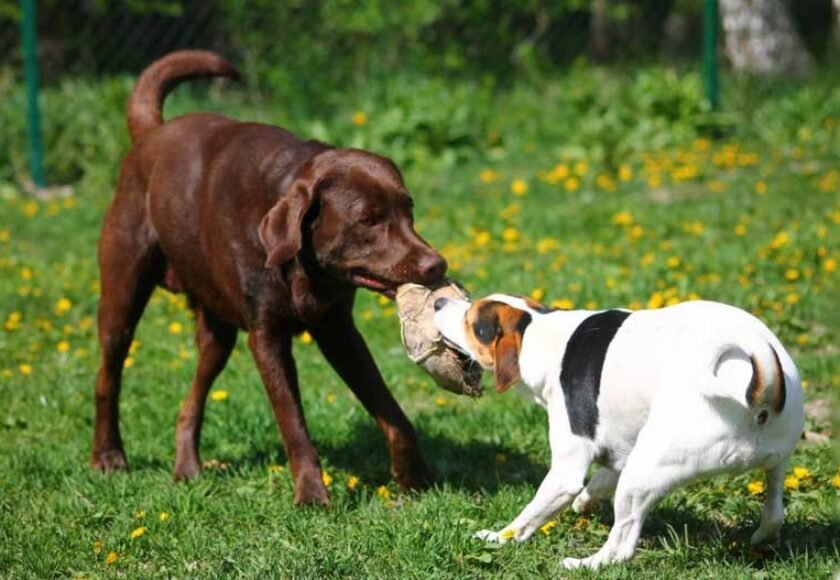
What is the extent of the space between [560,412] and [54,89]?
1018 cm

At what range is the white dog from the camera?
13.3 feet

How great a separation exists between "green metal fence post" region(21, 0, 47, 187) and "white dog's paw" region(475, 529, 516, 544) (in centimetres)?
834

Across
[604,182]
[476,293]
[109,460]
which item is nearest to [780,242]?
[476,293]

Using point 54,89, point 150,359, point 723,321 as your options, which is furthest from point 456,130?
point 723,321

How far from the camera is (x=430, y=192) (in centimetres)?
1111

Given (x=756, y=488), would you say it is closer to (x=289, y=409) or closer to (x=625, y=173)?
(x=289, y=409)

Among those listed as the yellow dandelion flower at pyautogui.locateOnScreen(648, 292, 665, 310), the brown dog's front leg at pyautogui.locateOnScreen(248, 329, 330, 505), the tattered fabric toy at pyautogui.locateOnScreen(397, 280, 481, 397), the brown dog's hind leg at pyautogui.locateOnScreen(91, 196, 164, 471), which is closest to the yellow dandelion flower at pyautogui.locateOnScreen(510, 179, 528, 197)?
the yellow dandelion flower at pyautogui.locateOnScreen(648, 292, 665, 310)

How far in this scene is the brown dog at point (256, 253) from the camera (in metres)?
4.94

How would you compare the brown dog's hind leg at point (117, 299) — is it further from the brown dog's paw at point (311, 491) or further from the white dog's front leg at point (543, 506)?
the white dog's front leg at point (543, 506)

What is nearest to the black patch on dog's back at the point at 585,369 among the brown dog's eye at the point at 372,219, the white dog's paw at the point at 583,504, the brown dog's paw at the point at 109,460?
the white dog's paw at the point at 583,504

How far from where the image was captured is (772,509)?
175 inches

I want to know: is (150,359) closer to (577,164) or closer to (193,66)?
(193,66)

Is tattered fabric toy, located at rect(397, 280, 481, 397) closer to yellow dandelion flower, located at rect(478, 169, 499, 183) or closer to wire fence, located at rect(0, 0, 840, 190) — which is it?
yellow dandelion flower, located at rect(478, 169, 499, 183)

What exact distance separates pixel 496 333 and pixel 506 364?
0.56 feet
